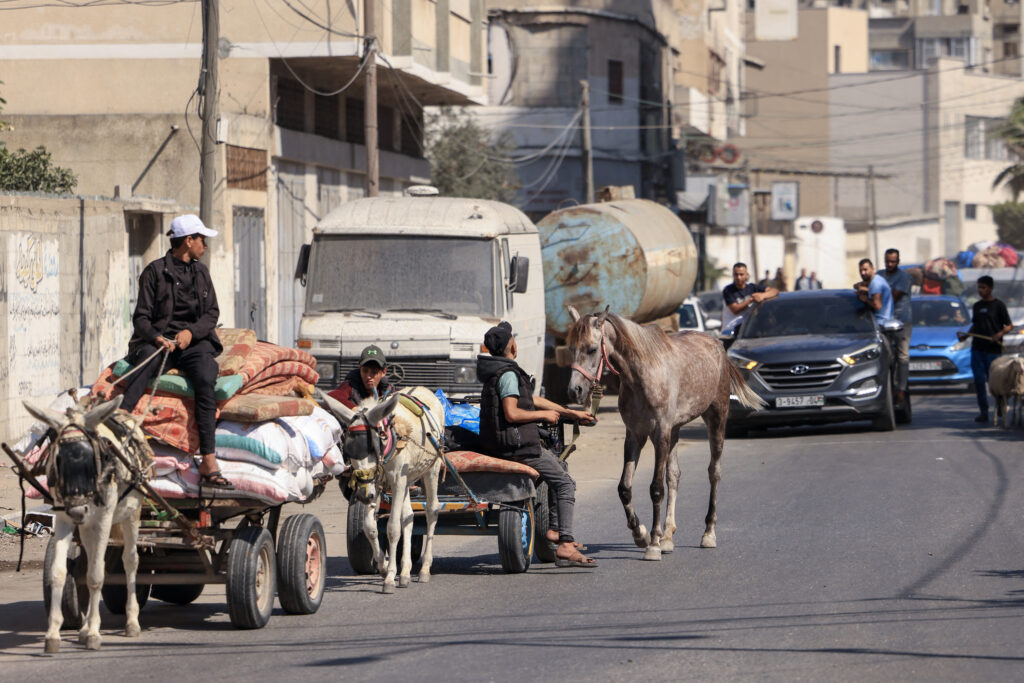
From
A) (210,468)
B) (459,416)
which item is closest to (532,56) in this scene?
(459,416)

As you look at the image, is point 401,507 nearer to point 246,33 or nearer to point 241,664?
point 241,664

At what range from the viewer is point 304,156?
30.5 meters

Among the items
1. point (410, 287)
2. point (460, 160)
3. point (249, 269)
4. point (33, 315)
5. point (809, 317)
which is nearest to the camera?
point (410, 287)

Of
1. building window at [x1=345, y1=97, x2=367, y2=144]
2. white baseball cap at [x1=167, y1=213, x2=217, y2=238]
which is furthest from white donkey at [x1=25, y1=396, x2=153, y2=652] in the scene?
building window at [x1=345, y1=97, x2=367, y2=144]

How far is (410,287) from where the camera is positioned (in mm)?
18000

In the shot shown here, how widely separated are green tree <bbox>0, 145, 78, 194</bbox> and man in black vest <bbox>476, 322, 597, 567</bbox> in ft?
49.3

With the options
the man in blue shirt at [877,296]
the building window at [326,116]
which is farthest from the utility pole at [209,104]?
the building window at [326,116]

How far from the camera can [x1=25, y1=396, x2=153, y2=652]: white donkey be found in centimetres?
801

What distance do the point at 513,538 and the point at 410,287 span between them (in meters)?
7.39

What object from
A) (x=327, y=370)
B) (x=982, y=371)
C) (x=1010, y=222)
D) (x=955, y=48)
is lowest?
(x=982, y=371)

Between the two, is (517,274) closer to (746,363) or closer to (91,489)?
(746,363)

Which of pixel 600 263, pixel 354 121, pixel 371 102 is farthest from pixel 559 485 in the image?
pixel 354 121

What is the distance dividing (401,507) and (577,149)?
4520cm

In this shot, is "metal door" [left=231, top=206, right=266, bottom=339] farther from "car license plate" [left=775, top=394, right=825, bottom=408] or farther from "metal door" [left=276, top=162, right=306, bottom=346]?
"car license plate" [left=775, top=394, right=825, bottom=408]
